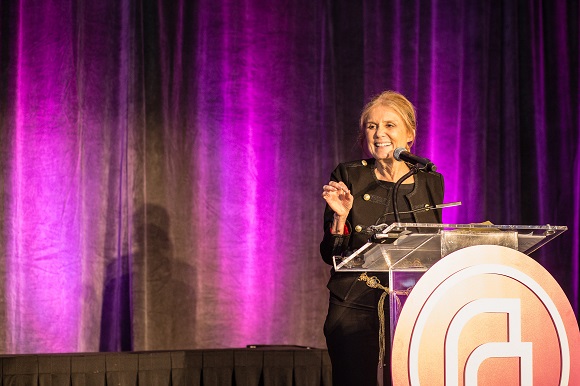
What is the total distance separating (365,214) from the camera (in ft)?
9.07

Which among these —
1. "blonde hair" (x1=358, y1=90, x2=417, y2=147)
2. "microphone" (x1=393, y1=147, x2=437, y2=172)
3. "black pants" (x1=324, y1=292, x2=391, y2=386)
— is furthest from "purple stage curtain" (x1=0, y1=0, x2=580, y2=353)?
"microphone" (x1=393, y1=147, x2=437, y2=172)

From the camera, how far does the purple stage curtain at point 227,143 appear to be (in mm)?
4656

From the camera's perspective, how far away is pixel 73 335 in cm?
465

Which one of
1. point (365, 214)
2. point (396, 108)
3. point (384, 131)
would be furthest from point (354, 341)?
point (396, 108)

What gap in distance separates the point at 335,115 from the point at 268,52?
0.58m

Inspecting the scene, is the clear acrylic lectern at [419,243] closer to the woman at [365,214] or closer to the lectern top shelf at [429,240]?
the lectern top shelf at [429,240]

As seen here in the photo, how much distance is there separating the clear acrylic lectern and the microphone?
20 centimetres

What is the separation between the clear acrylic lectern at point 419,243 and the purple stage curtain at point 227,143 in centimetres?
257

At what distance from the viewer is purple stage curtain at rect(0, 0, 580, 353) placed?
4656 millimetres

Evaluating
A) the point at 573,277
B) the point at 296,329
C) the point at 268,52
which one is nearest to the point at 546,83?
the point at 573,277

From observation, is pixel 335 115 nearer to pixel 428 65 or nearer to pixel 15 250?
pixel 428 65

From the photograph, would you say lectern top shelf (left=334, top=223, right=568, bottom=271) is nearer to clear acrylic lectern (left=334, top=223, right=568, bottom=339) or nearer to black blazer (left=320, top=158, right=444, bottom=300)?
clear acrylic lectern (left=334, top=223, right=568, bottom=339)

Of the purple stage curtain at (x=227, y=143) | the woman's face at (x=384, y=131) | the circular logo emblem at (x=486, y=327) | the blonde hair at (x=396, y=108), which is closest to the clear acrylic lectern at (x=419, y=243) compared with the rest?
the circular logo emblem at (x=486, y=327)

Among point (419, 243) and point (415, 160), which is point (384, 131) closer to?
point (415, 160)
